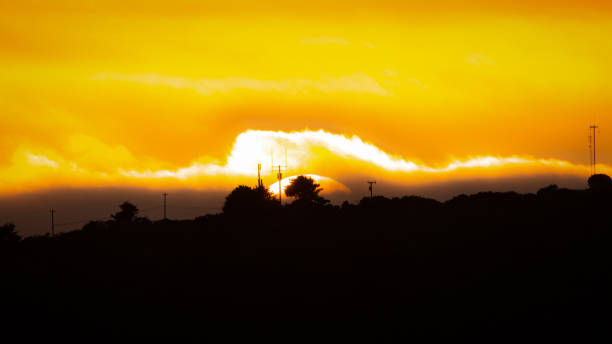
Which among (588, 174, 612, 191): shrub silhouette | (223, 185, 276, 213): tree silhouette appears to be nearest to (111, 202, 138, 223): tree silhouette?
(223, 185, 276, 213): tree silhouette

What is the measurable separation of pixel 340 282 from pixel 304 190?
9829 centimetres

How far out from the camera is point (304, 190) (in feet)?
564

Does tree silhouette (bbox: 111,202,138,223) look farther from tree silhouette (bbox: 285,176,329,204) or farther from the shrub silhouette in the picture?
the shrub silhouette

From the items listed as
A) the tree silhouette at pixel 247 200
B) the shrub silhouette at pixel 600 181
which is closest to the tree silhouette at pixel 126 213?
the tree silhouette at pixel 247 200

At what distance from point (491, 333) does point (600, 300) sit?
10.4 meters

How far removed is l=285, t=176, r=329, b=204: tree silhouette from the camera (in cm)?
17125

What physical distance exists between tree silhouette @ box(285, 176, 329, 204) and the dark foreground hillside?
227 ft

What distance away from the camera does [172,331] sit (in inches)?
2527

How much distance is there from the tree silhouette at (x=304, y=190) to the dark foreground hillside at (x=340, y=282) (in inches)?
2720

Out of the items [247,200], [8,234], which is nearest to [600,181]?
[247,200]

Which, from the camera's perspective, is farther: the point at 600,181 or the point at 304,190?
the point at 304,190

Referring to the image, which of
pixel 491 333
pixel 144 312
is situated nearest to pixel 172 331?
pixel 144 312

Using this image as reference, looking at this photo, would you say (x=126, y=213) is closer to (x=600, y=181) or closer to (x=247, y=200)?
(x=247, y=200)

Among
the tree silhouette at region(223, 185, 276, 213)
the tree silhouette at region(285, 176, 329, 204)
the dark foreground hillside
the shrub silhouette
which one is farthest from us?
the tree silhouette at region(285, 176, 329, 204)
